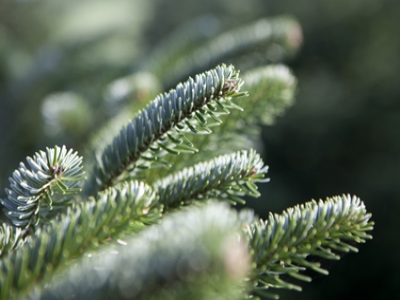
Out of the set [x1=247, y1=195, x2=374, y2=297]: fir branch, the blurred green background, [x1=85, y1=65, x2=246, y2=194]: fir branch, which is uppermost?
the blurred green background

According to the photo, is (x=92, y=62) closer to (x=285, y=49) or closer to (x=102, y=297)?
(x=285, y=49)

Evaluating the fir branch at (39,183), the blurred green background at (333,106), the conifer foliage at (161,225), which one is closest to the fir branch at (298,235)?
the conifer foliage at (161,225)

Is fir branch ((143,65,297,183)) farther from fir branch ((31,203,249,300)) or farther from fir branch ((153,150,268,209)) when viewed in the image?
fir branch ((31,203,249,300))

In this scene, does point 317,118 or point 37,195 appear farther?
point 317,118

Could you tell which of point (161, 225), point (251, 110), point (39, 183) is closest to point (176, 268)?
point (161, 225)

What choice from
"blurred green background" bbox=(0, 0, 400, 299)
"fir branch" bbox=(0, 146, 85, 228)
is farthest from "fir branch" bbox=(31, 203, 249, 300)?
"blurred green background" bbox=(0, 0, 400, 299)

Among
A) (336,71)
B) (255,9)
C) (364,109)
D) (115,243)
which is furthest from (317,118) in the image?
(115,243)
